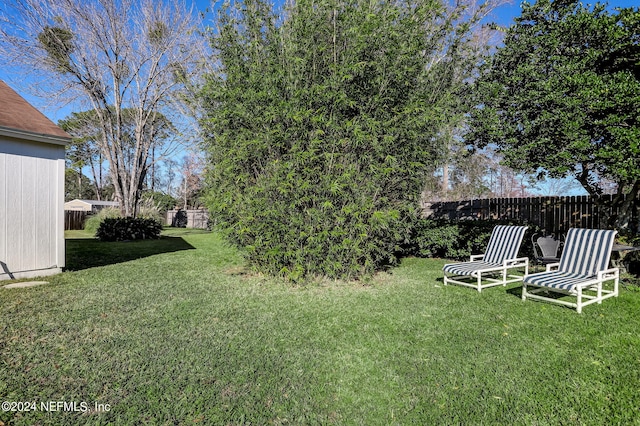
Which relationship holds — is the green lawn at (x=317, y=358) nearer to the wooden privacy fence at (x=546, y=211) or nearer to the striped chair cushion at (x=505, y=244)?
the striped chair cushion at (x=505, y=244)

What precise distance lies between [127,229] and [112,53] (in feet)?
22.2

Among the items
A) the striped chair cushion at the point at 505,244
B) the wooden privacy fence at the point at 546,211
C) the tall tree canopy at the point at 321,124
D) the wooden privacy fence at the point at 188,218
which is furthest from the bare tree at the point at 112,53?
the striped chair cushion at the point at 505,244

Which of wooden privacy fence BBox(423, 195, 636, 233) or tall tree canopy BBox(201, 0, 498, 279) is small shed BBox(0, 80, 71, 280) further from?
wooden privacy fence BBox(423, 195, 636, 233)

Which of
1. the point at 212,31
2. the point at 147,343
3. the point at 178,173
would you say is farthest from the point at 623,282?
the point at 178,173

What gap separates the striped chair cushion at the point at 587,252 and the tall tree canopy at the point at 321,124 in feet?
8.04

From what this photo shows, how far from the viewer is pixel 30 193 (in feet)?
20.7

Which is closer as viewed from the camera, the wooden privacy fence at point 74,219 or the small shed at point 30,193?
the small shed at point 30,193

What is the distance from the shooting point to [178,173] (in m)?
35.2

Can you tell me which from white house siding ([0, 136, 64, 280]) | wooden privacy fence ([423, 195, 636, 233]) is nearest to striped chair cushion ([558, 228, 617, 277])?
wooden privacy fence ([423, 195, 636, 233])

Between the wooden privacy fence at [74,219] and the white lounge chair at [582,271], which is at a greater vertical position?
the wooden privacy fence at [74,219]

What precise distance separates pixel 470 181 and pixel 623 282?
14.2 m

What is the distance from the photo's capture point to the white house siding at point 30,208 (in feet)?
19.8

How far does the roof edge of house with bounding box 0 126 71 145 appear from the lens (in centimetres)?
589

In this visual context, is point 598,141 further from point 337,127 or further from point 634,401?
point 634,401
